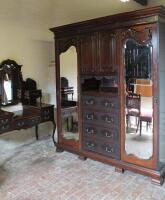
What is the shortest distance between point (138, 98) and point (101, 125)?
65cm

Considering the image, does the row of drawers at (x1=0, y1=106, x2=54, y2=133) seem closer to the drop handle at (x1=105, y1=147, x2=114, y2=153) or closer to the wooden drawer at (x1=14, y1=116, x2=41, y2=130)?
the wooden drawer at (x1=14, y1=116, x2=41, y2=130)

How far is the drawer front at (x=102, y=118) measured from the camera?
10.2 feet

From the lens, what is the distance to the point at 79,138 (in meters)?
3.56

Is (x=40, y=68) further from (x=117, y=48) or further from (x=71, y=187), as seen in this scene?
(x=71, y=187)

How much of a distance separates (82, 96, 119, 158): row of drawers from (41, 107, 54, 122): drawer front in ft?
2.54

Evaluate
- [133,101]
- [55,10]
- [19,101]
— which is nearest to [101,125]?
[133,101]

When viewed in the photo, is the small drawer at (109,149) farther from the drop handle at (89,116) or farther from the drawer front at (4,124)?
the drawer front at (4,124)

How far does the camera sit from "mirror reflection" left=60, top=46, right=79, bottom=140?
3.53 m

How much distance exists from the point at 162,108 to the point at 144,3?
7.17 feet

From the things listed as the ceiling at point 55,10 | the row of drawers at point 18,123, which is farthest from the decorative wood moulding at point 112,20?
the row of drawers at point 18,123

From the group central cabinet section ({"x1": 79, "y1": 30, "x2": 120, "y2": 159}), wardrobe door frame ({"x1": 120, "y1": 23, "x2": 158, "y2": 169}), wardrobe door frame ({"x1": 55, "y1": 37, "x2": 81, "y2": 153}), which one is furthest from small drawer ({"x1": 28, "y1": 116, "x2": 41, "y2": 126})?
wardrobe door frame ({"x1": 120, "y1": 23, "x2": 158, "y2": 169})

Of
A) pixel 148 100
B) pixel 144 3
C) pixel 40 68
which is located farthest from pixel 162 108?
pixel 40 68

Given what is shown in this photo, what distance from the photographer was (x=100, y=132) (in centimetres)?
329

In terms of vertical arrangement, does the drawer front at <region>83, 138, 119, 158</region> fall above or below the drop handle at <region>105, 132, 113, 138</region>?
below
